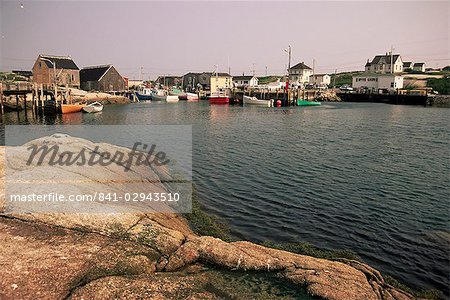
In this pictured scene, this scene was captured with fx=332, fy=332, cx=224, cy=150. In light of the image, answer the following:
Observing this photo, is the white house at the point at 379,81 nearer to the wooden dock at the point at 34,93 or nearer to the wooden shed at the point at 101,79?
the wooden shed at the point at 101,79

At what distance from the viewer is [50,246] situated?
22.5 feet

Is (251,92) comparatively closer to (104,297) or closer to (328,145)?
(328,145)

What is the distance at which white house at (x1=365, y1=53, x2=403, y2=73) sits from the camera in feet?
393

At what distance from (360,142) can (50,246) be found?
27673mm

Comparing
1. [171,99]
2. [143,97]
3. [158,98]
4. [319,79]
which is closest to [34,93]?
[171,99]

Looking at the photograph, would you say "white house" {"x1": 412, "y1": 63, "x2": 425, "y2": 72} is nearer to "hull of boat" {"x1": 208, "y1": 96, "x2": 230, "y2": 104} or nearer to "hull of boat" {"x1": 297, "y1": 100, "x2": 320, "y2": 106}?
"hull of boat" {"x1": 297, "y1": 100, "x2": 320, "y2": 106}

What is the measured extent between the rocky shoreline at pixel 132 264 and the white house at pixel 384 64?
128 meters

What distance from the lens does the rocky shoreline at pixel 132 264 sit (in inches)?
229

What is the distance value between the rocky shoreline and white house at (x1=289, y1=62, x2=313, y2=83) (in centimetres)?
12630

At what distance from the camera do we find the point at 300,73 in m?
129

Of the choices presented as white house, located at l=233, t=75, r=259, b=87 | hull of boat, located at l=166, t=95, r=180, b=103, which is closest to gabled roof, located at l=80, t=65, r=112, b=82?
hull of boat, located at l=166, t=95, r=180, b=103

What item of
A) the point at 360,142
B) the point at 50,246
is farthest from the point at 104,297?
the point at 360,142

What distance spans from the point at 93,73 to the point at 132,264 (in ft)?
330

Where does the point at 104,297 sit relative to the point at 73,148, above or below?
below
